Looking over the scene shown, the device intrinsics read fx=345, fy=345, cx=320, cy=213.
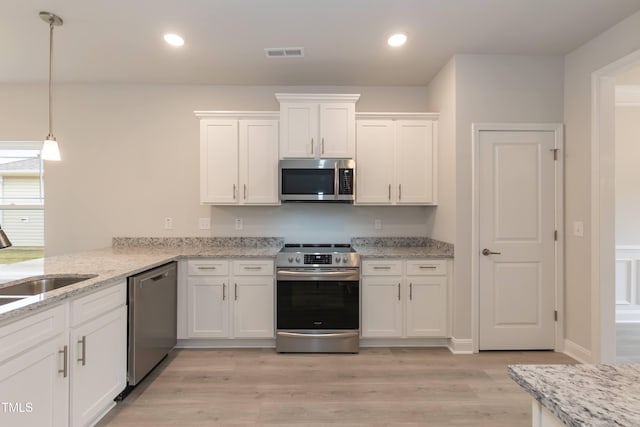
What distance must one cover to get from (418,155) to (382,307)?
5.23 feet

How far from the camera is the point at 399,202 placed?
3.62m

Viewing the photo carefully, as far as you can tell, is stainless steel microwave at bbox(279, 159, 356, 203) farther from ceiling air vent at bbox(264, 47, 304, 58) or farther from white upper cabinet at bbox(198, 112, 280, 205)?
ceiling air vent at bbox(264, 47, 304, 58)

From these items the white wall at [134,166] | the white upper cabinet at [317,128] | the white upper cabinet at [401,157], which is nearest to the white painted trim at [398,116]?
the white upper cabinet at [401,157]

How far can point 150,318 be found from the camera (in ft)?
8.72

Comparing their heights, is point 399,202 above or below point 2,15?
below

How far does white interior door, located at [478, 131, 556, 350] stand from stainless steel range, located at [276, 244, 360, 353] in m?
1.20

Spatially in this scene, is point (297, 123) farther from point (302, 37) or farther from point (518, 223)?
point (518, 223)

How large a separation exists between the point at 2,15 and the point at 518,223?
452 centimetres

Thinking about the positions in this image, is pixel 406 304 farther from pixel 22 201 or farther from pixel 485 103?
pixel 22 201

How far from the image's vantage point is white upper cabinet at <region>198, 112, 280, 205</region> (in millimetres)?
3561

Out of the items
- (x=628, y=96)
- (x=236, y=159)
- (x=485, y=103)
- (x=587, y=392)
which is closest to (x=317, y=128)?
(x=236, y=159)

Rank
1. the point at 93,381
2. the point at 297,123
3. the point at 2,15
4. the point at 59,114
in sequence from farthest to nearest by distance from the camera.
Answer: the point at 59,114 → the point at 297,123 → the point at 2,15 → the point at 93,381

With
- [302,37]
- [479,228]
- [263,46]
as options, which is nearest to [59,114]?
[263,46]

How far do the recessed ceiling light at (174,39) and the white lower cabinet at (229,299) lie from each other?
1927 millimetres
